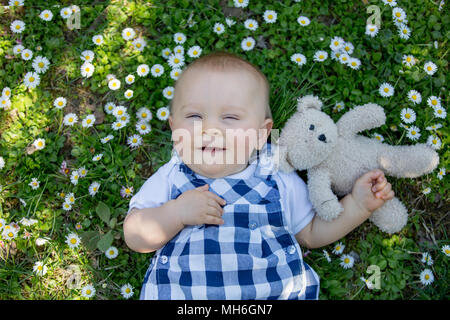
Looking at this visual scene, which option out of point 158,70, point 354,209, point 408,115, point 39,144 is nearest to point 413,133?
point 408,115

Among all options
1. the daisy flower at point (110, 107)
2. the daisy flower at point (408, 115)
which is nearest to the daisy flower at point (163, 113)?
the daisy flower at point (110, 107)

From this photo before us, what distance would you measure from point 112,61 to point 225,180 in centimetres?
109

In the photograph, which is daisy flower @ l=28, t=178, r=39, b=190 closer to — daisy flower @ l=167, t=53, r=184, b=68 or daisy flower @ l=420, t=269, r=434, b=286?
daisy flower @ l=167, t=53, r=184, b=68

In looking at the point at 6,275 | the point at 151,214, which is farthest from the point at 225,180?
the point at 6,275

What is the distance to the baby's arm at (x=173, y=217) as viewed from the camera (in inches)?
74.4

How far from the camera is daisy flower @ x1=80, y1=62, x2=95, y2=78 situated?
2475 mm

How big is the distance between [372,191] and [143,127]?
4.31ft

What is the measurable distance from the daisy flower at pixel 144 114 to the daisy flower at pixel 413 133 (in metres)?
1.49

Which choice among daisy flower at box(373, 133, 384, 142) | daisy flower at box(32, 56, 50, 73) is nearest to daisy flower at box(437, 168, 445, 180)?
daisy flower at box(373, 133, 384, 142)

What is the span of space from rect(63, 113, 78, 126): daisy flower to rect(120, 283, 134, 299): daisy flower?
1.00 metres

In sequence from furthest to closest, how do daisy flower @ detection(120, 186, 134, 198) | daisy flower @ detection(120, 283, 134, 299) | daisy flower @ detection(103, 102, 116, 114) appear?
daisy flower @ detection(103, 102, 116, 114), daisy flower @ detection(120, 186, 134, 198), daisy flower @ detection(120, 283, 134, 299)

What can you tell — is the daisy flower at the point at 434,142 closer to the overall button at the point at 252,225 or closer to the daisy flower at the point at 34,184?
→ the overall button at the point at 252,225

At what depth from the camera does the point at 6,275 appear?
2281 mm

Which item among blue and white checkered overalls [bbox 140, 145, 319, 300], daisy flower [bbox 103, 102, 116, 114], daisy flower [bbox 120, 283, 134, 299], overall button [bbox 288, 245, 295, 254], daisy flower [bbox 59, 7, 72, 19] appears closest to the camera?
blue and white checkered overalls [bbox 140, 145, 319, 300]
